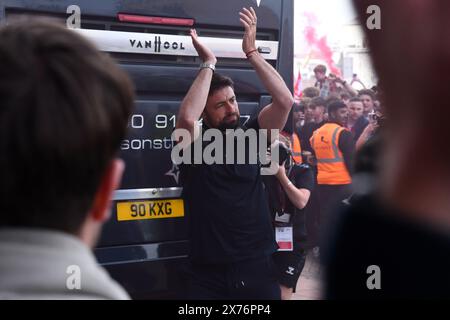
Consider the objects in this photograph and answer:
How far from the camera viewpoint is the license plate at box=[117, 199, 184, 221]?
371 cm

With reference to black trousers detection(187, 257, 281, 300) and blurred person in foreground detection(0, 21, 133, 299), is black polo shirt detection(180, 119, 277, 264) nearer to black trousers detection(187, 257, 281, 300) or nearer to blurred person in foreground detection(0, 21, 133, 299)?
black trousers detection(187, 257, 281, 300)

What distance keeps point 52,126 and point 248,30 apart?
3087 millimetres

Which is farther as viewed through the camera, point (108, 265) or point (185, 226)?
point (185, 226)

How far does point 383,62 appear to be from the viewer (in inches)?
28.2

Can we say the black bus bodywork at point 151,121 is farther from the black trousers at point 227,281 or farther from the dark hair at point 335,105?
the dark hair at point 335,105

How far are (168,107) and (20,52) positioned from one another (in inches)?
111

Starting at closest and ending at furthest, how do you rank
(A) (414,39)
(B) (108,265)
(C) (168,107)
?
(A) (414,39)
(B) (108,265)
(C) (168,107)

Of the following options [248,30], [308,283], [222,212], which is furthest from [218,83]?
[308,283]

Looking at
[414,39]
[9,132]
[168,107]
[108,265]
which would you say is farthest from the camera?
[168,107]

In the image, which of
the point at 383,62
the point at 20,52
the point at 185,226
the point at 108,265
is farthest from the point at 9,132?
the point at 185,226

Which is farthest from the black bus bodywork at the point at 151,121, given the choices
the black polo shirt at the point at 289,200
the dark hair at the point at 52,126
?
the dark hair at the point at 52,126

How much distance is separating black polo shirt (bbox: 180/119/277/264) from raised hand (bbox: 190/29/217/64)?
493mm

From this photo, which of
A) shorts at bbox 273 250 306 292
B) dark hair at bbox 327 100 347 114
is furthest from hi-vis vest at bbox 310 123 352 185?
shorts at bbox 273 250 306 292

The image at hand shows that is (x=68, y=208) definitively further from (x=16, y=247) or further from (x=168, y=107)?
(x=168, y=107)
